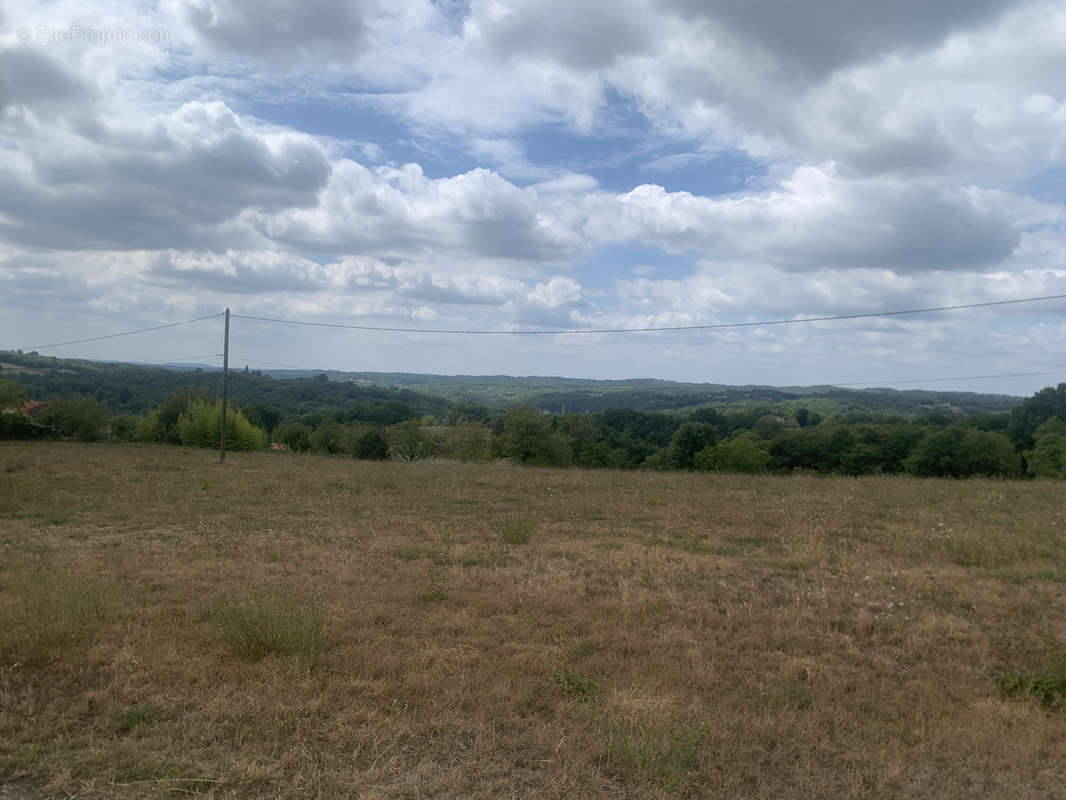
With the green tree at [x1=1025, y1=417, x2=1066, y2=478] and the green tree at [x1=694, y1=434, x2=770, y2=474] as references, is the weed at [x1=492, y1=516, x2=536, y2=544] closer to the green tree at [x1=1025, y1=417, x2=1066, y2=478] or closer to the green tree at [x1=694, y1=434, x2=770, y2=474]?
the green tree at [x1=694, y1=434, x2=770, y2=474]

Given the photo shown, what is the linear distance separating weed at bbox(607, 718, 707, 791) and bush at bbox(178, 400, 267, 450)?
4063cm

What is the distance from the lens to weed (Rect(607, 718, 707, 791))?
3.96 m

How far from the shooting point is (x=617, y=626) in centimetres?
698

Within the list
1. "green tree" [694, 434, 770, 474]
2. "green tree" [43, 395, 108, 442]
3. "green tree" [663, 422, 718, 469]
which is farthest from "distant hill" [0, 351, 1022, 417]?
"green tree" [694, 434, 770, 474]

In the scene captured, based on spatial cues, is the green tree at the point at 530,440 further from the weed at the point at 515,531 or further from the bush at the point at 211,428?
the weed at the point at 515,531

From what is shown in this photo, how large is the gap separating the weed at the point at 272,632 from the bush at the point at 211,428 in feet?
124

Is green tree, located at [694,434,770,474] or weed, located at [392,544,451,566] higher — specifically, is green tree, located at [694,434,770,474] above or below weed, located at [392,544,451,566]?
below

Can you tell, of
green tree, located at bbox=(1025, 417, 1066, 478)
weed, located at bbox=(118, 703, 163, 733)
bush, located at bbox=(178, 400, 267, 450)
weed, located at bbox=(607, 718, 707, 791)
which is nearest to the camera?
weed, located at bbox=(607, 718, 707, 791)

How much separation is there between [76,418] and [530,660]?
39.5m

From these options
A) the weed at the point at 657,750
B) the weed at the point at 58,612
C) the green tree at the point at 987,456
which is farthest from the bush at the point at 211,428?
the green tree at the point at 987,456

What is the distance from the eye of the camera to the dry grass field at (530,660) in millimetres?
4066

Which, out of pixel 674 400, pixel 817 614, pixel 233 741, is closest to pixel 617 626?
pixel 817 614

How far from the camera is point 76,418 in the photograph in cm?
3681

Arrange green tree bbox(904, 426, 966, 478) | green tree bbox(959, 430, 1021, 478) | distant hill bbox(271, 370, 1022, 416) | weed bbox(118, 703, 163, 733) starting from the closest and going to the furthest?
weed bbox(118, 703, 163, 733) → green tree bbox(959, 430, 1021, 478) → green tree bbox(904, 426, 966, 478) → distant hill bbox(271, 370, 1022, 416)
